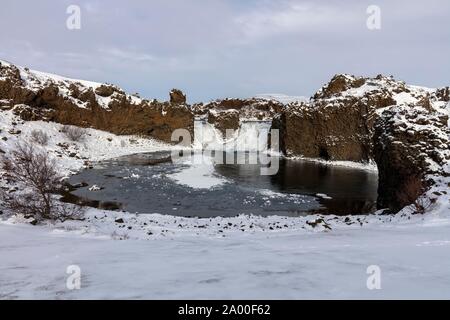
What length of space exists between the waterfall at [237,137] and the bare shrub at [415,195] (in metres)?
53.6

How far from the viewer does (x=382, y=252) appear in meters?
A: 7.62

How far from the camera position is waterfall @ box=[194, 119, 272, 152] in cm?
7481

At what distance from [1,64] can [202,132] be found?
41.6m

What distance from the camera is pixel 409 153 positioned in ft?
61.8

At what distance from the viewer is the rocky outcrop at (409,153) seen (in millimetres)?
17281

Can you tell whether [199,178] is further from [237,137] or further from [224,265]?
[237,137]

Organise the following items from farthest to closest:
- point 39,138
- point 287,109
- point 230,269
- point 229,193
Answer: point 287,109 → point 39,138 → point 229,193 → point 230,269

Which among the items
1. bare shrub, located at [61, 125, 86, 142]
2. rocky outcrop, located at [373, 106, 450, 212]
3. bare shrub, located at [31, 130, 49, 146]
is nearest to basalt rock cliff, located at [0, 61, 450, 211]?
bare shrub, located at [61, 125, 86, 142]

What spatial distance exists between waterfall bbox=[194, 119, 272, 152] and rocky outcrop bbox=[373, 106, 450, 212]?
50.6 m

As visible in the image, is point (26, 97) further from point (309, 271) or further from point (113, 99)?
point (309, 271)

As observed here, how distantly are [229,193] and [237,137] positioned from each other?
5722 cm

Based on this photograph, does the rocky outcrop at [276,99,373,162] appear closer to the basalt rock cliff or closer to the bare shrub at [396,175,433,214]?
the basalt rock cliff

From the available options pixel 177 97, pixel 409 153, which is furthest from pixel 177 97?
pixel 409 153

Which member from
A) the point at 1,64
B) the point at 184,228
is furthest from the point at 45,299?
the point at 1,64
